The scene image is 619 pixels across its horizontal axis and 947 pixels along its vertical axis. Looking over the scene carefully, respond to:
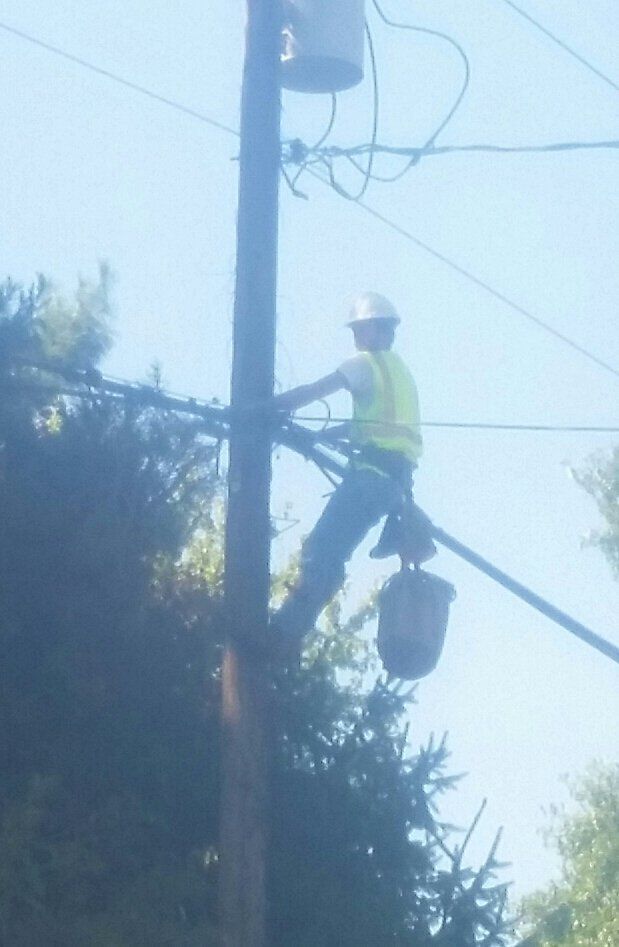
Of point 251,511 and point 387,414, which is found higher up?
point 387,414

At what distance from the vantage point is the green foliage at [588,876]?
2394 centimetres

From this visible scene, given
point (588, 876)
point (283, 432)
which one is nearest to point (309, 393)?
point (283, 432)

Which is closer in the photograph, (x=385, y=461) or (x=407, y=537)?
(x=407, y=537)

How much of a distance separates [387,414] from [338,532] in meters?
0.68

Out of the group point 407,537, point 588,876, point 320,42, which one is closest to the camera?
point 407,537

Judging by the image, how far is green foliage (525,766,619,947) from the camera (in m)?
23.9

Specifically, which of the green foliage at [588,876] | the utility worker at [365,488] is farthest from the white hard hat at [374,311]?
the green foliage at [588,876]

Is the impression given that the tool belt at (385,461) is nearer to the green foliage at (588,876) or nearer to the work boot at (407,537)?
the work boot at (407,537)

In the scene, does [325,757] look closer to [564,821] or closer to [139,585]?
[139,585]

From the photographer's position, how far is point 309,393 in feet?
31.3

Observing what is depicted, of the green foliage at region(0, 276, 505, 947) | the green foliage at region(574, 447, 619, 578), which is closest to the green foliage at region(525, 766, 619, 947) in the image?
the green foliage at region(574, 447, 619, 578)

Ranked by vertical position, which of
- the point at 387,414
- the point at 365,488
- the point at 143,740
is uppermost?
the point at 387,414

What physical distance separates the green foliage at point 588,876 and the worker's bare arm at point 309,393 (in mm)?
14742

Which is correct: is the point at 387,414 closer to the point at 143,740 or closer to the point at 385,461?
the point at 385,461
